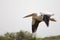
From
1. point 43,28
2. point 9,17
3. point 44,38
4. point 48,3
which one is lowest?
point 44,38

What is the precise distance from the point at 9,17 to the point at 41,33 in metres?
0.39

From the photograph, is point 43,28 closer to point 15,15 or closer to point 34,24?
point 15,15

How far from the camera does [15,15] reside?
5.84 ft

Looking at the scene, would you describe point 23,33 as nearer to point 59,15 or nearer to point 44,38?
point 44,38

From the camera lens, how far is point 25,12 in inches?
69.2

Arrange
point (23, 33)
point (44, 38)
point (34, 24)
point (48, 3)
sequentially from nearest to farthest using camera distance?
1. point (34, 24)
2. point (23, 33)
3. point (44, 38)
4. point (48, 3)

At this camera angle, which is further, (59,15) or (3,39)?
(59,15)

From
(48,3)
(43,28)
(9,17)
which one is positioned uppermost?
(48,3)

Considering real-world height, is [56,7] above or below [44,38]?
above

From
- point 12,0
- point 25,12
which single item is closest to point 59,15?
point 25,12

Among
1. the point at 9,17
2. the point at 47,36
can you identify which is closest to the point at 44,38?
the point at 47,36

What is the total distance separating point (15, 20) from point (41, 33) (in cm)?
32

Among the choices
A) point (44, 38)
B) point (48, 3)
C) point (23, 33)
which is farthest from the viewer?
point (48, 3)

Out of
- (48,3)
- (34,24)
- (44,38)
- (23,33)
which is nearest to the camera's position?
(34,24)
